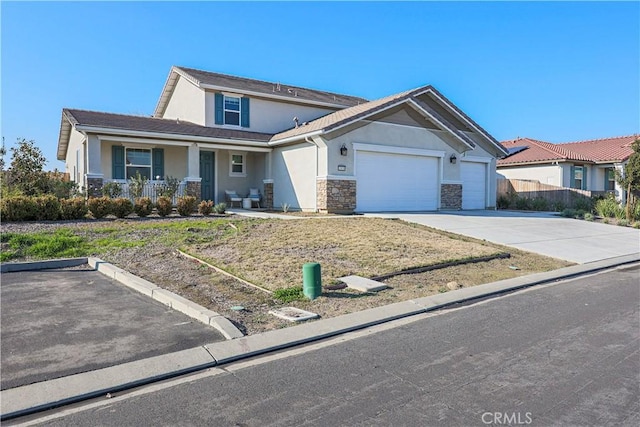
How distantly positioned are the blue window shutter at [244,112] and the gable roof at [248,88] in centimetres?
44

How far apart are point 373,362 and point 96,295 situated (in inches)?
195

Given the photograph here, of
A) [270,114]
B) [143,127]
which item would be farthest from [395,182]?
[143,127]

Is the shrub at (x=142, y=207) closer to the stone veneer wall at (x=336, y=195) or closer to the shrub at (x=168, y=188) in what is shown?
the shrub at (x=168, y=188)

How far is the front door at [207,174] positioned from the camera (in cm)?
2075

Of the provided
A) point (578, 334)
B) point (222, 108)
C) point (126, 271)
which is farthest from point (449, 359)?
point (222, 108)

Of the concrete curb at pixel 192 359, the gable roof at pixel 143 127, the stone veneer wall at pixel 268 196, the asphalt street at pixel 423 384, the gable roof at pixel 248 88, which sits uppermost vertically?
the gable roof at pixel 248 88

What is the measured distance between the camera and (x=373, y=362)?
184 inches

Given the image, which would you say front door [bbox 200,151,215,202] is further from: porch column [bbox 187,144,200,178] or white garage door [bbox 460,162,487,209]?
white garage door [bbox 460,162,487,209]

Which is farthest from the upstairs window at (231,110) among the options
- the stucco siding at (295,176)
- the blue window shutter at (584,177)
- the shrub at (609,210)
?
the blue window shutter at (584,177)

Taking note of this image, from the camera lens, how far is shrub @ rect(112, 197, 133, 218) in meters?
13.9

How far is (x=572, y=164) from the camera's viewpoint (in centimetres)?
2927

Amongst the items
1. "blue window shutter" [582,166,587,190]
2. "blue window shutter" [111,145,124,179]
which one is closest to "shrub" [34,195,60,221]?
"blue window shutter" [111,145,124,179]

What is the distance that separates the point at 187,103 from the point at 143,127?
556 cm

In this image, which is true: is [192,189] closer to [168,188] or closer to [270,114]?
[168,188]
